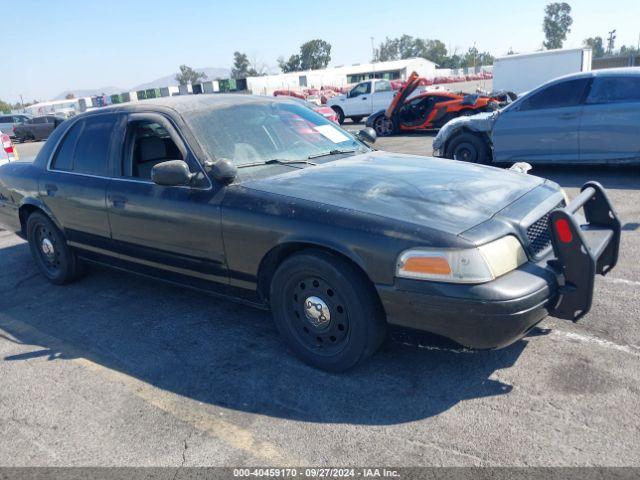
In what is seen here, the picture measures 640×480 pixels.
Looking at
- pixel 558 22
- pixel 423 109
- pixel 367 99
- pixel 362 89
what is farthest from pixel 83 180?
pixel 558 22

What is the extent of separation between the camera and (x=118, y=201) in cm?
426

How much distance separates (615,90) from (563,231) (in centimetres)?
630

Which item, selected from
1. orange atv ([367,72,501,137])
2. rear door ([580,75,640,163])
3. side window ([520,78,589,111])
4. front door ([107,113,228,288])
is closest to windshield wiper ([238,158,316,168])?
front door ([107,113,228,288])

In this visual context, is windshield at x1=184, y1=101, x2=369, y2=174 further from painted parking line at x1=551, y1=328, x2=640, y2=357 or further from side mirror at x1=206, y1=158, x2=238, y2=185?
painted parking line at x1=551, y1=328, x2=640, y2=357

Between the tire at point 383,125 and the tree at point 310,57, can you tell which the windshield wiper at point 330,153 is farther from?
the tree at point 310,57

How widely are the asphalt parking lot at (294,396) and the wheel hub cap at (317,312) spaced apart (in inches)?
13.1

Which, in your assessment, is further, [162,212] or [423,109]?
[423,109]

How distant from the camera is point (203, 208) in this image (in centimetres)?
366

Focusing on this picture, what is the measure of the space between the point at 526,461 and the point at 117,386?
240 cm

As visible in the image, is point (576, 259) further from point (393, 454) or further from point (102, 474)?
point (102, 474)

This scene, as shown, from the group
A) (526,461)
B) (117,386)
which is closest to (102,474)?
(117,386)

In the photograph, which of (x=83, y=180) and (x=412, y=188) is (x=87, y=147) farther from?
(x=412, y=188)

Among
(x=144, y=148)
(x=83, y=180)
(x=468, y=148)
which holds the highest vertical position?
(x=144, y=148)

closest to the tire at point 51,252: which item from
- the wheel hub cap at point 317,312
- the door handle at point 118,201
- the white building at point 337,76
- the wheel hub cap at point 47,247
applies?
the wheel hub cap at point 47,247
